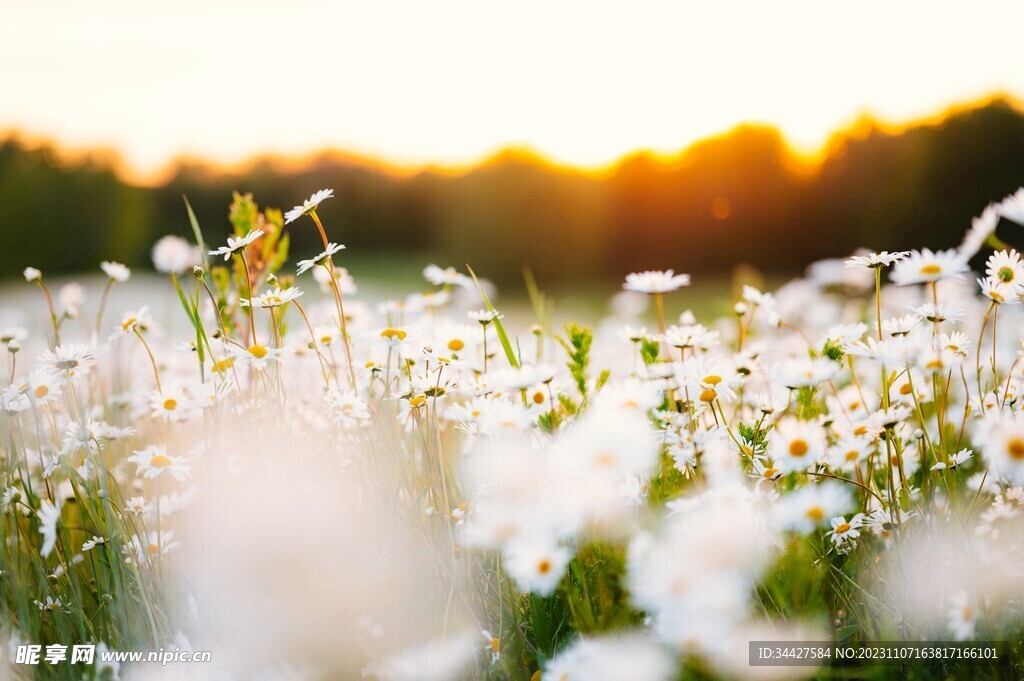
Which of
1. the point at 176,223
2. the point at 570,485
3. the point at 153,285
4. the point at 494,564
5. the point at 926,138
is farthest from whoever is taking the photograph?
the point at 176,223

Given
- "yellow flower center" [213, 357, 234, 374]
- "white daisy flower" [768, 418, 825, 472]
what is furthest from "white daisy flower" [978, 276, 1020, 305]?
"yellow flower center" [213, 357, 234, 374]

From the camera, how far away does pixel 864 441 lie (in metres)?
1.27

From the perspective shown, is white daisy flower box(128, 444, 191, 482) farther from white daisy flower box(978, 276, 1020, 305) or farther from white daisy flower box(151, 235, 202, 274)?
white daisy flower box(978, 276, 1020, 305)

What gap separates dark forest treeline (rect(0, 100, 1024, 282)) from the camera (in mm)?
5555

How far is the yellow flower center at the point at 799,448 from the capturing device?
108 centimetres

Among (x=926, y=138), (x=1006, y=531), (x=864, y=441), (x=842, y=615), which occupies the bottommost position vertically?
(x=842, y=615)

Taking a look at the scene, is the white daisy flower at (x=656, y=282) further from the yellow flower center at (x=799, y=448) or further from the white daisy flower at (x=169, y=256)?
the white daisy flower at (x=169, y=256)

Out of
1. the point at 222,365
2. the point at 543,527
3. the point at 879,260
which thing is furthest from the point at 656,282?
the point at 222,365

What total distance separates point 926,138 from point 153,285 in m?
6.46

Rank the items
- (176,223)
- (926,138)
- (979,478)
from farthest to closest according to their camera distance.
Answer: (176,223)
(926,138)
(979,478)

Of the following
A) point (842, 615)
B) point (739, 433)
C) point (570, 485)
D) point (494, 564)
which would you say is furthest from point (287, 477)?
point (842, 615)

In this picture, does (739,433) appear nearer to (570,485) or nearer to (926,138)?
(570,485)

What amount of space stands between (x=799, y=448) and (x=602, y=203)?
7974 millimetres

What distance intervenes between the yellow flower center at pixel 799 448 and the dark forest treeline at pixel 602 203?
13.8 feet
